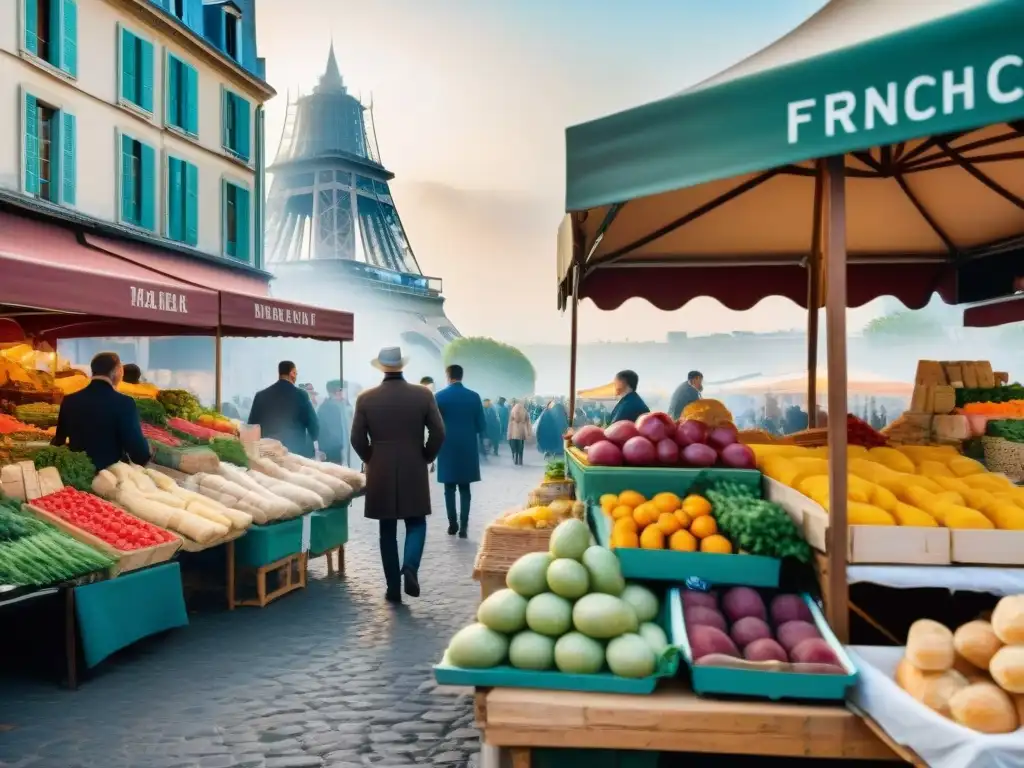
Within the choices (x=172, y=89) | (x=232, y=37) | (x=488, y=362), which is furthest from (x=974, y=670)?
(x=488, y=362)

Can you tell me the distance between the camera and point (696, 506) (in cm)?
386

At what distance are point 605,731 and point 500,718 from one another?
1.15 feet

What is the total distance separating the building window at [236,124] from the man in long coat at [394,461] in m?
19.3

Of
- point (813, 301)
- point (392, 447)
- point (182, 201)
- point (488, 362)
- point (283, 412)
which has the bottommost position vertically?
point (392, 447)

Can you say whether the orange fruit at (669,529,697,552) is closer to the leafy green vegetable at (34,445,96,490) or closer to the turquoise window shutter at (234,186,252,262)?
the leafy green vegetable at (34,445,96,490)

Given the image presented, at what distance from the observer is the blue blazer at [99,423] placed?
259 inches

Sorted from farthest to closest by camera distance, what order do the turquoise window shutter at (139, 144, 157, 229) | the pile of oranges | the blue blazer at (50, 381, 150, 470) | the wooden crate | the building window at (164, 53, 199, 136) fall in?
the building window at (164, 53, 199, 136)
the turquoise window shutter at (139, 144, 157, 229)
the blue blazer at (50, 381, 150, 470)
the wooden crate
the pile of oranges

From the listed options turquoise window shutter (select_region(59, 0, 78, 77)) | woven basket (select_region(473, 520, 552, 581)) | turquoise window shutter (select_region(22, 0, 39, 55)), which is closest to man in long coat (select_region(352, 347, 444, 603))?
woven basket (select_region(473, 520, 552, 581))

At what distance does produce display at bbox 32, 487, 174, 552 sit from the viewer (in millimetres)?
5602

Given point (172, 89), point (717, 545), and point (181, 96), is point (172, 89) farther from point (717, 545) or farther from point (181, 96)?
point (717, 545)

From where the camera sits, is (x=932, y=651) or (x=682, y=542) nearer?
(x=932, y=651)

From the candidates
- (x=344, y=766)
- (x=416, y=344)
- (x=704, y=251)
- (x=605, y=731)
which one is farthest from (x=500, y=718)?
(x=416, y=344)

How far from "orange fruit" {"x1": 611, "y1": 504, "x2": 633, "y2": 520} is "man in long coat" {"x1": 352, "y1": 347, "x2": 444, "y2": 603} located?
3.20 metres

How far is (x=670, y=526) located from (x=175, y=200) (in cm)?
2046
